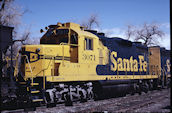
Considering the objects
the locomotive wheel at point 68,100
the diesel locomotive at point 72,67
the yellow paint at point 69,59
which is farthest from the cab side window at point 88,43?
the locomotive wheel at point 68,100

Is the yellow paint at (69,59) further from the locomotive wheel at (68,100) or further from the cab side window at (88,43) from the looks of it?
the locomotive wheel at (68,100)

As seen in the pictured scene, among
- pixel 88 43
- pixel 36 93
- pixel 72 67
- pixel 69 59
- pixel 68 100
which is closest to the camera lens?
pixel 36 93

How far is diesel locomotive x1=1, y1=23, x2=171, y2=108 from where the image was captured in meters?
9.31

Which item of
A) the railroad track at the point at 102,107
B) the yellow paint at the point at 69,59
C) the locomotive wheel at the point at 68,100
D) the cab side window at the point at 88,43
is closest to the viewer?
the railroad track at the point at 102,107

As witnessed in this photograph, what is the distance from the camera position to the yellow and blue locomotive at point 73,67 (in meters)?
9.35

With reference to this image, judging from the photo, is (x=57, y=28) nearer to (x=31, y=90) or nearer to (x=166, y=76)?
(x=31, y=90)

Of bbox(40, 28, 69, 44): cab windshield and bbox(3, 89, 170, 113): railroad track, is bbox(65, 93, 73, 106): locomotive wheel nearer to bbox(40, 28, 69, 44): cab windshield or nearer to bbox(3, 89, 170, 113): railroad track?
bbox(3, 89, 170, 113): railroad track

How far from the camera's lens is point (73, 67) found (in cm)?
1035

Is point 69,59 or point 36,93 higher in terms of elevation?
point 69,59

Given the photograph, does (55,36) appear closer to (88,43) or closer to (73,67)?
(88,43)

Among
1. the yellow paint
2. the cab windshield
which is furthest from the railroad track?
the cab windshield

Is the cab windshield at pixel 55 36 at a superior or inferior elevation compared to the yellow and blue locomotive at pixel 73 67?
superior

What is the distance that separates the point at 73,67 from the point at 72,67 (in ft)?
0.23

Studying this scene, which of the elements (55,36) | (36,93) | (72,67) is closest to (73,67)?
(72,67)
